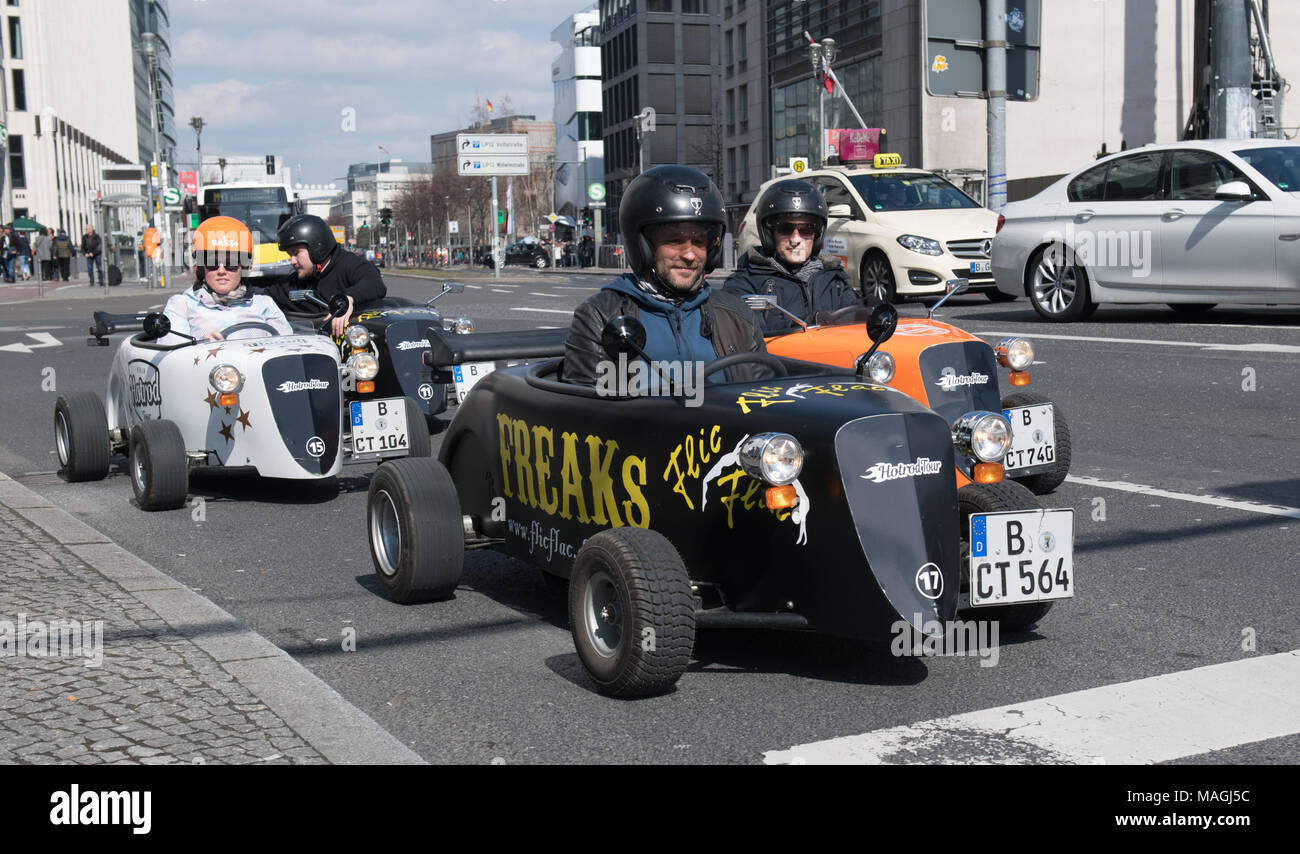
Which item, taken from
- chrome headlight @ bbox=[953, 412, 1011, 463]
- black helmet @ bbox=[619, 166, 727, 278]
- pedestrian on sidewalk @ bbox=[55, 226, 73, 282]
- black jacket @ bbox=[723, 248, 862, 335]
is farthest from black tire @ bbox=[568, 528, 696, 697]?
pedestrian on sidewalk @ bbox=[55, 226, 73, 282]

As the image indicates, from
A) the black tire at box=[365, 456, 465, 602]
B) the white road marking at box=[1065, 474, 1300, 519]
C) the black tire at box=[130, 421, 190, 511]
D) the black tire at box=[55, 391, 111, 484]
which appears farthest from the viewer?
the black tire at box=[55, 391, 111, 484]

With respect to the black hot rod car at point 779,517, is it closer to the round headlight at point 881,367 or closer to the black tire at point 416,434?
the round headlight at point 881,367

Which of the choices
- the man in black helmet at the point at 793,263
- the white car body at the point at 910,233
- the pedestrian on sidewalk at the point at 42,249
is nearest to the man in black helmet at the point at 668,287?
the man in black helmet at the point at 793,263

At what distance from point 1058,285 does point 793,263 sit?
361 inches

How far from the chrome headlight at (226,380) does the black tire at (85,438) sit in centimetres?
150

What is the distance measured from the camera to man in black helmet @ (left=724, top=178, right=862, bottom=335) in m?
7.33

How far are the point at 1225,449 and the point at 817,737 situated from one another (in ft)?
17.5

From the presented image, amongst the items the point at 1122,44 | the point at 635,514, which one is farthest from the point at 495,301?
the point at 1122,44

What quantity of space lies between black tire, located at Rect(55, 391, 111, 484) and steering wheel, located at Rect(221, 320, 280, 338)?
1006 mm

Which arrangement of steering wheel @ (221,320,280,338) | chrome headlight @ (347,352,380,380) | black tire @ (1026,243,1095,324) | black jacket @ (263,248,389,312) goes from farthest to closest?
black tire @ (1026,243,1095,324) → black jacket @ (263,248,389,312) → chrome headlight @ (347,352,380,380) → steering wheel @ (221,320,280,338)

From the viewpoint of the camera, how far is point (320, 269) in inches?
432

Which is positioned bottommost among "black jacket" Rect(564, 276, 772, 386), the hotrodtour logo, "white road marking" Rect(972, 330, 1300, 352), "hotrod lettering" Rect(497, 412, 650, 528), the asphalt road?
the asphalt road

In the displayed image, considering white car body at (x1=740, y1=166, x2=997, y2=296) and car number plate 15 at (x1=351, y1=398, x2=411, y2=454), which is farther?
white car body at (x1=740, y1=166, x2=997, y2=296)

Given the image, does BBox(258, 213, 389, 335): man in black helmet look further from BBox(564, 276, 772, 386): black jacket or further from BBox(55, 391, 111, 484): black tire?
BBox(564, 276, 772, 386): black jacket
